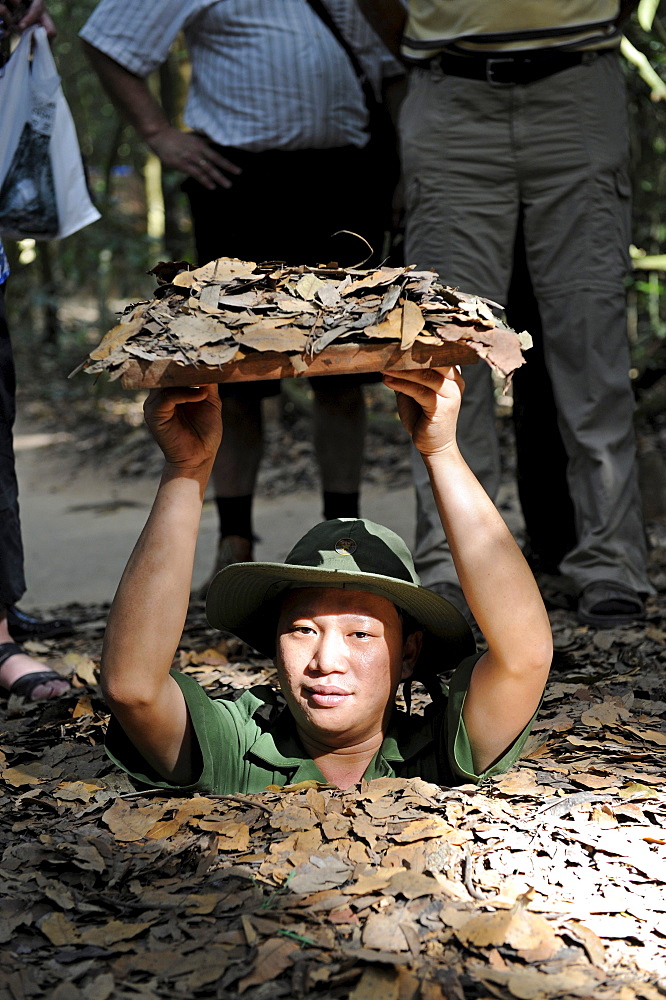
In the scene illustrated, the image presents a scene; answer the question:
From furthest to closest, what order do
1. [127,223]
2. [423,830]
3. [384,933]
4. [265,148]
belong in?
[127,223], [265,148], [423,830], [384,933]

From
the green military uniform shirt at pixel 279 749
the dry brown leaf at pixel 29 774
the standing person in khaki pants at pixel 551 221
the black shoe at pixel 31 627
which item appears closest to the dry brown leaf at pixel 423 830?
the green military uniform shirt at pixel 279 749

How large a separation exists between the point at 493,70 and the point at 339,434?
1379 mm

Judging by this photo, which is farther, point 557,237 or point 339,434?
point 339,434

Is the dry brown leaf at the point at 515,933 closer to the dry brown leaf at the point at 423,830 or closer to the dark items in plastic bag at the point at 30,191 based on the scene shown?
the dry brown leaf at the point at 423,830

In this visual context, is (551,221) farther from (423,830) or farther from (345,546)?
Answer: (423,830)

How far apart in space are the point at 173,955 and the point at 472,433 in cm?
231

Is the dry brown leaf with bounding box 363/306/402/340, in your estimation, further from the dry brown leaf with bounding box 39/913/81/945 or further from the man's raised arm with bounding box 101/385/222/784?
the dry brown leaf with bounding box 39/913/81/945

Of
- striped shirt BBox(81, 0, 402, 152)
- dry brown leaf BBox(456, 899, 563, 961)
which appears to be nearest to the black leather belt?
striped shirt BBox(81, 0, 402, 152)

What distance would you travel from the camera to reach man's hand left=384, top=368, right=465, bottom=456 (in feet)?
7.10

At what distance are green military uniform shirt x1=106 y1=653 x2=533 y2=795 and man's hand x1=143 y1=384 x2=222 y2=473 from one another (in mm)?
493

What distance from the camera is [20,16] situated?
3.41 m

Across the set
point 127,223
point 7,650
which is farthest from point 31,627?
point 127,223

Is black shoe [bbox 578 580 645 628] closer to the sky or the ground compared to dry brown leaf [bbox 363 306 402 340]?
closer to the ground

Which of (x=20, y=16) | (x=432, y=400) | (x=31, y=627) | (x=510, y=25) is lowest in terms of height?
(x=31, y=627)
